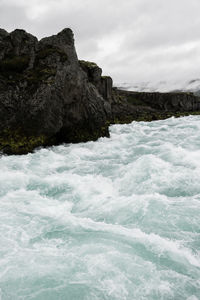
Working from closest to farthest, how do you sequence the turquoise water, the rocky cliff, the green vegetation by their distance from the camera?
the turquoise water < the green vegetation < the rocky cliff

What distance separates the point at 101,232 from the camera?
32.4 ft

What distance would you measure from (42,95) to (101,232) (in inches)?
743

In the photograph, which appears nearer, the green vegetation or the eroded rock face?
the green vegetation

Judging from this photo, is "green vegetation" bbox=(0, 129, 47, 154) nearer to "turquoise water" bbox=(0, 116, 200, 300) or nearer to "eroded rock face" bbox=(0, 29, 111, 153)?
"eroded rock face" bbox=(0, 29, 111, 153)

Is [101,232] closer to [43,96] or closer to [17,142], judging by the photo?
[17,142]

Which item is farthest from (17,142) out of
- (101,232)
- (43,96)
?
(101,232)

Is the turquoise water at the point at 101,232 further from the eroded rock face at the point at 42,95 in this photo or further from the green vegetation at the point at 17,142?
the eroded rock face at the point at 42,95

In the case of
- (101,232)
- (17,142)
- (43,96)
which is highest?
(43,96)

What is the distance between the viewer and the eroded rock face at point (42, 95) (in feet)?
80.7

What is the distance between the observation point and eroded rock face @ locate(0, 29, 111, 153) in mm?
24609

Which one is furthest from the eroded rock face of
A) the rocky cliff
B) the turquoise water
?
the turquoise water

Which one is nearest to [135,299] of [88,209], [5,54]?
[88,209]

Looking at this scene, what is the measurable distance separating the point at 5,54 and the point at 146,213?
77.9ft

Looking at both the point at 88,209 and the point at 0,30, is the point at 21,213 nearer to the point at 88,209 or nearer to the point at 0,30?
the point at 88,209
